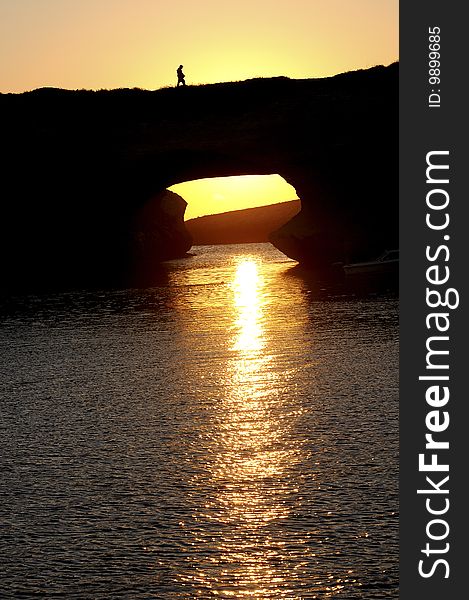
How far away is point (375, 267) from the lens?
222ft

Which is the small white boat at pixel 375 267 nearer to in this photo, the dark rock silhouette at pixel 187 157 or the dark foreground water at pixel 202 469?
the dark rock silhouette at pixel 187 157

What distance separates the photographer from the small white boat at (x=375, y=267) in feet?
215

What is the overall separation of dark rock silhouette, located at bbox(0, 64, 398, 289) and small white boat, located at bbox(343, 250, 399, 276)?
6.08 m

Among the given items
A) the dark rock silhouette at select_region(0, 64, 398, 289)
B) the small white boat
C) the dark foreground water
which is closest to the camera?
the dark foreground water

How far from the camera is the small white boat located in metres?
65.4

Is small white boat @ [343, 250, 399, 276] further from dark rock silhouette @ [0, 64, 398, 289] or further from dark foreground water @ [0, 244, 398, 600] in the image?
dark foreground water @ [0, 244, 398, 600]

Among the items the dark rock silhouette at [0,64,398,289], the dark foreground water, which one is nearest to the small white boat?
the dark rock silhouette at [0,64,398,289]

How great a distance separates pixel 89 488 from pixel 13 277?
6855cm

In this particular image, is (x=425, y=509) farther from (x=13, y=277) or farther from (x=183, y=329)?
(x=13, y=277)

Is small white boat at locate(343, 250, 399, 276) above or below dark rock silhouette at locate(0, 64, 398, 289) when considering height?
below

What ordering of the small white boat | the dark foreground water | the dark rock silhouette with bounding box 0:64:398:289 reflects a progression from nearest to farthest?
1. the dark foreground water
2. the small white boat
3. the dark rock silhouette with bounding box 0:64:398:289

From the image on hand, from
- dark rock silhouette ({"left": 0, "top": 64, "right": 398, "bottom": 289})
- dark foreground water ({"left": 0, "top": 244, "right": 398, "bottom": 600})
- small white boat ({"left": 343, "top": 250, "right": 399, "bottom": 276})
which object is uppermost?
dark rock silhouette ({"left": 0, "top": 64, "right": 398, "bottom": 289})

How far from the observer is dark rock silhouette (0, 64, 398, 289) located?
76.6m

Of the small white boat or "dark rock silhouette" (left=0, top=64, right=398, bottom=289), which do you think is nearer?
the small white boat
